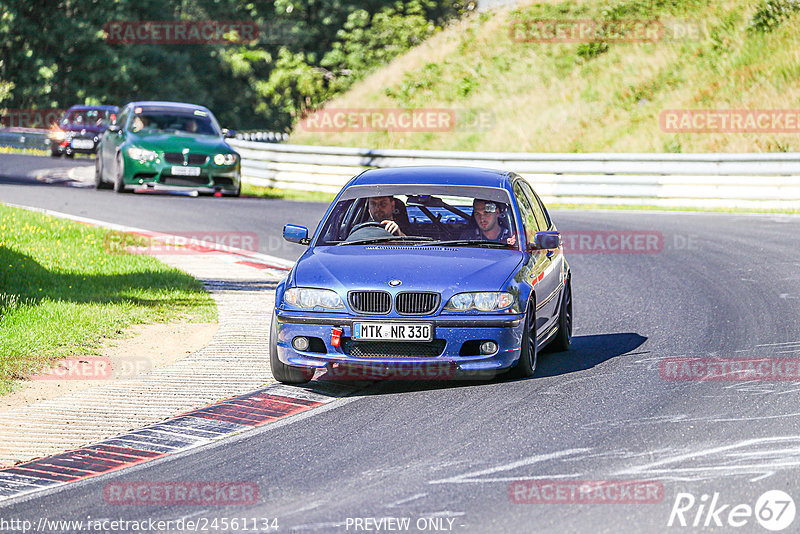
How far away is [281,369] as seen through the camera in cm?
877

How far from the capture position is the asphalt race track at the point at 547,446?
578cm

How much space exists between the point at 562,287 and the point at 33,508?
529cm

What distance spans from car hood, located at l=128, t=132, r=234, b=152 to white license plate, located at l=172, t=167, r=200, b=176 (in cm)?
34

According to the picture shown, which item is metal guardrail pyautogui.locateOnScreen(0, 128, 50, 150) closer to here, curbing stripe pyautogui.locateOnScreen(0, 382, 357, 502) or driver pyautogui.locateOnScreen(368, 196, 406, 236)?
driver pyautogui.locateOnScreen(368, 196, 406, 236)

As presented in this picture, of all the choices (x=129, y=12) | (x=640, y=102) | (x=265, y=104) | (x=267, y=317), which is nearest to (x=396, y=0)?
(x=265, y=104)

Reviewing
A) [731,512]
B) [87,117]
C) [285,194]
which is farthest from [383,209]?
[87,117]

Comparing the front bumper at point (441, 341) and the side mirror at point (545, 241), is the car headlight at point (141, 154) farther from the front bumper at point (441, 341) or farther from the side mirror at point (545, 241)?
the front bumper at point (441, 341)

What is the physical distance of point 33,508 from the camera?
6012 millimetres

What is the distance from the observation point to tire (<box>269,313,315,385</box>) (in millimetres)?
8727

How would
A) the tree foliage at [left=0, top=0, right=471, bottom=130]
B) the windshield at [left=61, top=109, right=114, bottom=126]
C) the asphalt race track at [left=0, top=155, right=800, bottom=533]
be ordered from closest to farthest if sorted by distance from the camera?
1. the asphalt race track at [left=0, top=155, right=800, bottom=533]
2. the windshield at [left=61, top=109, right=114, bottom=126]
3. the tree foliage at [left=0, top=0, right=471, bottom=130]

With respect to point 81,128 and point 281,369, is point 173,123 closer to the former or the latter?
point 81,128

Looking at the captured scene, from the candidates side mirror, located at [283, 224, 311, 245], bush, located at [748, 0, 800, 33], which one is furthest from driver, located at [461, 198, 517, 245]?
bush, located at [748, 0, 800, 33]

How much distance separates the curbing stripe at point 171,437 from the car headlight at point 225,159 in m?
15.1

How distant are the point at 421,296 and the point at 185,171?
15582 millimetres
